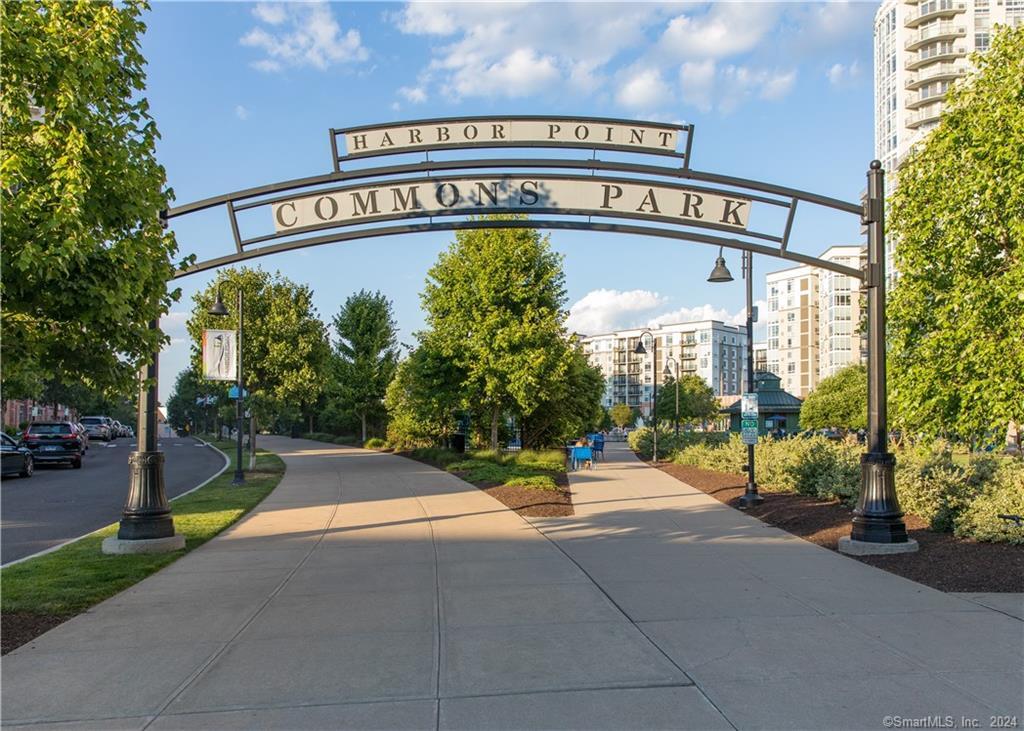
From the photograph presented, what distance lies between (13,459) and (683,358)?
147520 millimetres

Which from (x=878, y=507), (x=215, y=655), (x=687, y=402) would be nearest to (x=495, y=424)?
(x=878, y=507)

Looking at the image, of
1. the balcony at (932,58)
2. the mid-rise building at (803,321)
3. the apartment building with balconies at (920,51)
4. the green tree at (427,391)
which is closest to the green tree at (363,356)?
the green tree at (427,391)

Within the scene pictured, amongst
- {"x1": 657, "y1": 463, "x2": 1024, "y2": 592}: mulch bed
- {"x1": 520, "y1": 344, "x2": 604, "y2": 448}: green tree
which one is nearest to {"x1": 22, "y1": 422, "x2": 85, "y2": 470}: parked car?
{"x1": 520, "y1": 344, "x2": 604, "y2": 448}: green tree

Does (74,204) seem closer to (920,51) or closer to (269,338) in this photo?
(269,338)

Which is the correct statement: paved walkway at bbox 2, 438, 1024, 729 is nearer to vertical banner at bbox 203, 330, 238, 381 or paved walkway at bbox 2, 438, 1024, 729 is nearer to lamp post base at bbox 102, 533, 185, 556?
lamp post base at bbox 102, 533, 185, 556

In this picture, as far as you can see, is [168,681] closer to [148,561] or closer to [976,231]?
[148,561]

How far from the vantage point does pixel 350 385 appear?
42719mm

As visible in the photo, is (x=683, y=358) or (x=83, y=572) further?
(x=683, y=358)

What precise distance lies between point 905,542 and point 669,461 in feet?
72.2

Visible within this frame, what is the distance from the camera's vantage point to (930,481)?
1138 cm

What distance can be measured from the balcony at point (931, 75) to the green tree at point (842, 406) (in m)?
41.6

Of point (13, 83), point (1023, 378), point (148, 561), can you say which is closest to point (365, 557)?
point (148, 561)

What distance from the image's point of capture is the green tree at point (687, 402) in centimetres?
6156

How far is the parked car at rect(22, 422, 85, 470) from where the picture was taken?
2614 centimetres
